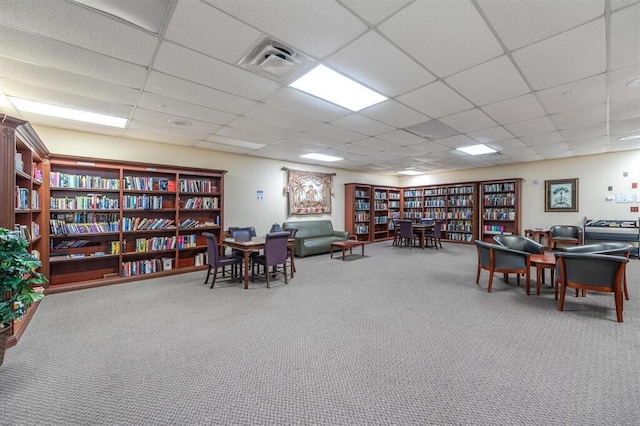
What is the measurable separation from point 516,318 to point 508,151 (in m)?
4.75

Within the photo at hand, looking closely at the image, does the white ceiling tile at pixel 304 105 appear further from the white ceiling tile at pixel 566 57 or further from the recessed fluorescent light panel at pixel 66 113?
the recessed fluorescent light panel at pixel 66 113

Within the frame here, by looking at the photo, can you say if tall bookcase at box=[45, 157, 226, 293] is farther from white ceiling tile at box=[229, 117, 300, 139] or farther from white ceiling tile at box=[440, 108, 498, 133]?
white ceiling tile at box=[440, 108, 498, 133]

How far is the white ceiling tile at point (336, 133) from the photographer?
15.1ft

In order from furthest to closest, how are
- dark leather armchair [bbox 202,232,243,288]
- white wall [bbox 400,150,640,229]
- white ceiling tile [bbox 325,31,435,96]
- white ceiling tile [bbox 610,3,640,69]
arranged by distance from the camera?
1. white wall [bbox 400,150,640,229]
2. dark leather armchair [bbox 202,232,243,288]
3. white ceiling tile [bbox 325,31,435,96]
4. white ceiling tile [bbox 610,3,640,69]

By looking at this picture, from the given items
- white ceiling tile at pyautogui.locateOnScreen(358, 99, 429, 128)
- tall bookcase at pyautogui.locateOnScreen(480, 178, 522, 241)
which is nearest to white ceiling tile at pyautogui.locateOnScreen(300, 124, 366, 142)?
white ceiling tile at pyautogui.locateOnScreen(358, 99, 429, 128)

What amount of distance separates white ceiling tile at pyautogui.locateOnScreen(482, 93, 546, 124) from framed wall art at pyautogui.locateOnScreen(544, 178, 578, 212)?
4786mm

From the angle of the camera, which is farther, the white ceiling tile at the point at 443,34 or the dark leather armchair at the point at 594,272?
the dark leather armchair at the point at 594,272

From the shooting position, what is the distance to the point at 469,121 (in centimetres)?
427

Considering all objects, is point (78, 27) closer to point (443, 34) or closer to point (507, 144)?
point (443, 34)

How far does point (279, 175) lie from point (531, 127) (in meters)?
5.50

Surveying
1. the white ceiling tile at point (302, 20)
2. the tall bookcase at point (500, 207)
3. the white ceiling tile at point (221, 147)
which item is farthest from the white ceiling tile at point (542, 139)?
the white ceiling tile at point (221, 147)

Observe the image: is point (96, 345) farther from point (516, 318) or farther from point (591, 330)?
point (591, 330)

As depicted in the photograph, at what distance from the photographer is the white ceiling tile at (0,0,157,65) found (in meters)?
1.86

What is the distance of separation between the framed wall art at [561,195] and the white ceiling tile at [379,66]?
7.04 metres
